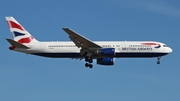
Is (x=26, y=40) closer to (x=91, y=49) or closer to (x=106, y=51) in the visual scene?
(x=91, y=49)

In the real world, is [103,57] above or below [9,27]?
below

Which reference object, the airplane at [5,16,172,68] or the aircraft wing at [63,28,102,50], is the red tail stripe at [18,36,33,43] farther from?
the aircraft wing at [63,28,102,50]

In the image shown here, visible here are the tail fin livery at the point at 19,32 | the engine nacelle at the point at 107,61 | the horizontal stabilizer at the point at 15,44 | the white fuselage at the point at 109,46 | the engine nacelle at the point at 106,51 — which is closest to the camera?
the engine nacelle at the point at 106,51

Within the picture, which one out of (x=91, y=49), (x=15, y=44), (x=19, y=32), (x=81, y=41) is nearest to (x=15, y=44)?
(x=15, y=44)

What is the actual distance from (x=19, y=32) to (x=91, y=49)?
13821 mm

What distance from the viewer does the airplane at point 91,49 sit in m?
75.8

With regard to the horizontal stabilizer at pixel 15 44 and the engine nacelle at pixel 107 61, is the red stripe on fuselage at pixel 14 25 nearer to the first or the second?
the horizontal stabilizer at pixel 15 44

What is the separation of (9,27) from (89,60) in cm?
1570

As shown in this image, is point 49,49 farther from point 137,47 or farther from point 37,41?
point 137,47

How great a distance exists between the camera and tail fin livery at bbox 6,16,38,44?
3189 inches

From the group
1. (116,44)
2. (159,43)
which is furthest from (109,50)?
(159,43)

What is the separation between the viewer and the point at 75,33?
72312 mm

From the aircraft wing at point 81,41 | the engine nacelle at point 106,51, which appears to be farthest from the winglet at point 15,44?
the engine nacelle at point 106,51

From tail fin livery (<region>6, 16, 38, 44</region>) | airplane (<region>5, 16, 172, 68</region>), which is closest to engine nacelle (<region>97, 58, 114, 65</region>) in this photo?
airplane (<region>5, 16, 172, 68</region>)
